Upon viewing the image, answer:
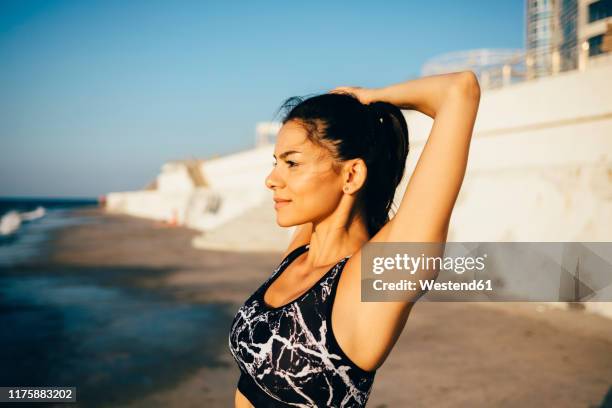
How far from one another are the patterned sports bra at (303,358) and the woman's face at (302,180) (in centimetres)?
25

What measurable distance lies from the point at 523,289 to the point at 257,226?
11.3 meters

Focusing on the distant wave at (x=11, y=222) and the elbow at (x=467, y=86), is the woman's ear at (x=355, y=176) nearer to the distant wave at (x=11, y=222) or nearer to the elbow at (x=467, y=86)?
the elbow at (x=467, y=86)

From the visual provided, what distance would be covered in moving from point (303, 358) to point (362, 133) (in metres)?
0.85

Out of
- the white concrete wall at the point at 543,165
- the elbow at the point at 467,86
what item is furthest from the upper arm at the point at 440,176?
the white concrete wall at the point at 543,165

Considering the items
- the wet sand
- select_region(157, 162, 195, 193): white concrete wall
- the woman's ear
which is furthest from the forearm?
select_region(157, 162, 195, 193): white concrete wall

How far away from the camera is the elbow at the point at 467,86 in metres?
1.26

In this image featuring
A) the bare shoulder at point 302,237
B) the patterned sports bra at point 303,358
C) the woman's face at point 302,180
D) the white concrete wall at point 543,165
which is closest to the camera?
the patterned sports bra at point 303,358

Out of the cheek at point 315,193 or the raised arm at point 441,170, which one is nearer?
the raised arm at point 441,170

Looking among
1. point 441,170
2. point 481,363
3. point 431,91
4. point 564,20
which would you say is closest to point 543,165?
point 481,363

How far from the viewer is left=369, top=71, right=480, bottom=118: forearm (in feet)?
4.17

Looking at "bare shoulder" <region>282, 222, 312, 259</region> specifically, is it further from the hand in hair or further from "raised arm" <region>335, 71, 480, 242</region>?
"raised arm" <region>335, 71, 480, 242</region>

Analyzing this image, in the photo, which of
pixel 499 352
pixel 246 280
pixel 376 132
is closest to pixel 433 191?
pixel 376 132

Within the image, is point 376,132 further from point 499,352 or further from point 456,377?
point 499,352

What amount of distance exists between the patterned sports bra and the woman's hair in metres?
0.39
